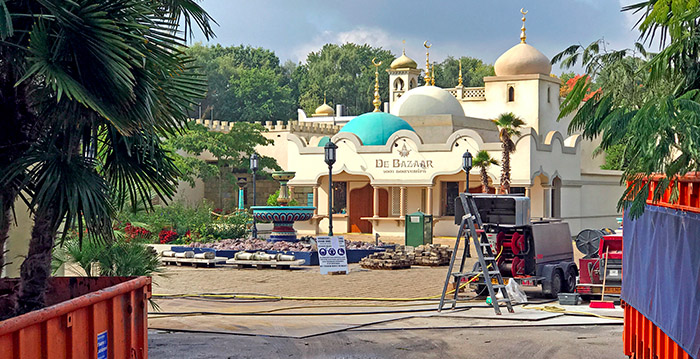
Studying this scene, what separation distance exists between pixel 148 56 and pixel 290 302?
9.47m

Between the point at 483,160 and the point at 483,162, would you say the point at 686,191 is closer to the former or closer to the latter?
the point at 483,160

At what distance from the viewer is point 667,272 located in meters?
7.89

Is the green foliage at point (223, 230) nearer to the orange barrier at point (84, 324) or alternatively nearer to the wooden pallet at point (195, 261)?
the wooden pallet at point (195, 261)

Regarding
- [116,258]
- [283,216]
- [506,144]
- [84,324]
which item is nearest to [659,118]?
[84,324]

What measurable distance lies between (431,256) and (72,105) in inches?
694

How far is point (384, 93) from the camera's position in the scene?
97.8m

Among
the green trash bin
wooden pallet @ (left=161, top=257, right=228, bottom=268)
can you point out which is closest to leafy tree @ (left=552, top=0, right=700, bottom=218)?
wooden pallet @ (left=161, top=257, right=228, bottom=268)

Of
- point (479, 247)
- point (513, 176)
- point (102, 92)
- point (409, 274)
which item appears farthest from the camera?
point (513, 176)

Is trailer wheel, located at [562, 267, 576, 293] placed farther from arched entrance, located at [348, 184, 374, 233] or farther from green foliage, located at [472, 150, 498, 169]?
arched entrance, located at [348, 184, 374, 233]

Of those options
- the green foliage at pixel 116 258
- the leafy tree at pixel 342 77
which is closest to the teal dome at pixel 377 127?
the green foliage at pixel 116 258

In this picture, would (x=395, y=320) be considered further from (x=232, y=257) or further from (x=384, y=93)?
(x=384, y=93)

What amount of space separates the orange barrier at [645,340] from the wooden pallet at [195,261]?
622 inches

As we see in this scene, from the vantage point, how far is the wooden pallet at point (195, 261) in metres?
24.5

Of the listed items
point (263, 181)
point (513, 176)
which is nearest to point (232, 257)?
point (513, 176)
